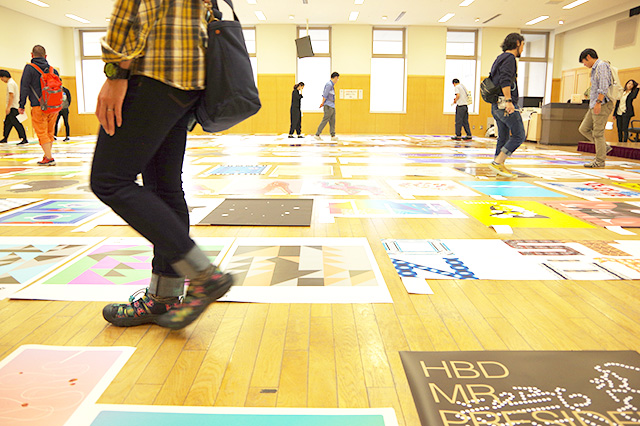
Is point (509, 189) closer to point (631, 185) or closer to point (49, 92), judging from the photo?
point (631, 185)

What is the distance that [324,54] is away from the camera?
55.2 ft

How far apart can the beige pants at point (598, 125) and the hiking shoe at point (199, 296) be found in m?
6.06

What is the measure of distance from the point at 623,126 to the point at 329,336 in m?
13.3

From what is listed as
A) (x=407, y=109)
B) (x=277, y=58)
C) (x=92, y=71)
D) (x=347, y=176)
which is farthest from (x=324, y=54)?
(x=347, y=176)

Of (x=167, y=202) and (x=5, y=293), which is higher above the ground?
(x=167, y=202)

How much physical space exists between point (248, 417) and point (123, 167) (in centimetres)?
72

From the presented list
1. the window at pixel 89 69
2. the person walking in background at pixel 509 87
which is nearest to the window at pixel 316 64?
the window at pixel 89 69

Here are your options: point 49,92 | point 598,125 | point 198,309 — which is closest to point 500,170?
Result: point 598,125

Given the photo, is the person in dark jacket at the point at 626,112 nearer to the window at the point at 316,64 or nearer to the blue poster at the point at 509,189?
the window at the point at 316,64

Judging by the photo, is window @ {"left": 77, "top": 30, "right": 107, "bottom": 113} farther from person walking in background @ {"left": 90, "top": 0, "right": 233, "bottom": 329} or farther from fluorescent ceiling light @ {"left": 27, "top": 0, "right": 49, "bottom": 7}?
person walking in background @ {"left": 90, "top": 0, "right": 233, "bottom": 329}

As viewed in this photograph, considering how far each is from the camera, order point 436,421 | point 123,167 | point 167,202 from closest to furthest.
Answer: point 436,421 → point 123,167 → point 167,202

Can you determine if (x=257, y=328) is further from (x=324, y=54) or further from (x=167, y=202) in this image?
(x=324, y=54)

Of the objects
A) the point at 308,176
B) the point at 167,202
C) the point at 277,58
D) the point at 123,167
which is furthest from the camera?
the point at 277,58

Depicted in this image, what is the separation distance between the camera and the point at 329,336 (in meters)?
1.58
